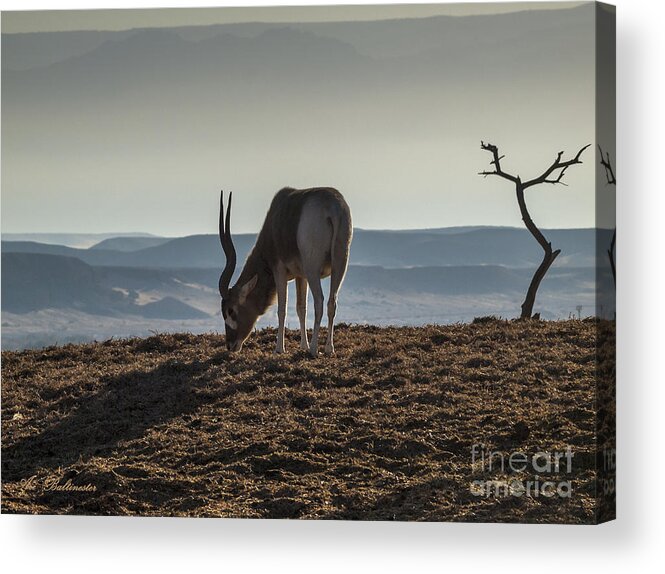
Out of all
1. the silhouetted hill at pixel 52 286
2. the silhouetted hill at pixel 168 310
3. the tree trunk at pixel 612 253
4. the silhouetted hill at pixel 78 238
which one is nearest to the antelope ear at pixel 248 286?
the silhouetted hill at pixel 168 310

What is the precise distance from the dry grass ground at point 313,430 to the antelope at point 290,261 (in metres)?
0.79

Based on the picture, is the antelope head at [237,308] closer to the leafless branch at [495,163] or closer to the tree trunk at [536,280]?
the tree trunk at [536,280]

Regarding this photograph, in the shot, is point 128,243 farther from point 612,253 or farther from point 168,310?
point 612,253

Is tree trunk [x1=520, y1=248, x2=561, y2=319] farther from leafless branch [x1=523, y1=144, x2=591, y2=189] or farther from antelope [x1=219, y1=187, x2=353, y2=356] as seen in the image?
antelope [x1=219, y1=187, x2=353, y2=356]

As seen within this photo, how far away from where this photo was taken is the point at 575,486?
34.2 ft

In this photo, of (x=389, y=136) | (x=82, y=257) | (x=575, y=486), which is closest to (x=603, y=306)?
(x=575, y=486)

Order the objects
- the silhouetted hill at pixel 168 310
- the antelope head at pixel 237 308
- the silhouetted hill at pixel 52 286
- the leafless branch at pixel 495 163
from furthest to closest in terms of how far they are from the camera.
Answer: the antelope head at pixel 237 308 → the silhouetted hill at pixel 168 310 → the silhouetted hill at pixel 52 286 → the leafless branch at pixel 495 163

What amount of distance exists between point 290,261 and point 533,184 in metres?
3.12

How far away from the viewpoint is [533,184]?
11.8 metres

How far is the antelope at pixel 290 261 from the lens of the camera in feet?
43.5

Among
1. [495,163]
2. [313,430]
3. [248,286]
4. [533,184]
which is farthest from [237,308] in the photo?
[533,184]

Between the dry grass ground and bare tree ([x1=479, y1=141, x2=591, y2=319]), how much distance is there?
38 centimetres

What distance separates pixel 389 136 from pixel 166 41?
205cm

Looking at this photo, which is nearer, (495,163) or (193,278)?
(495,163)
